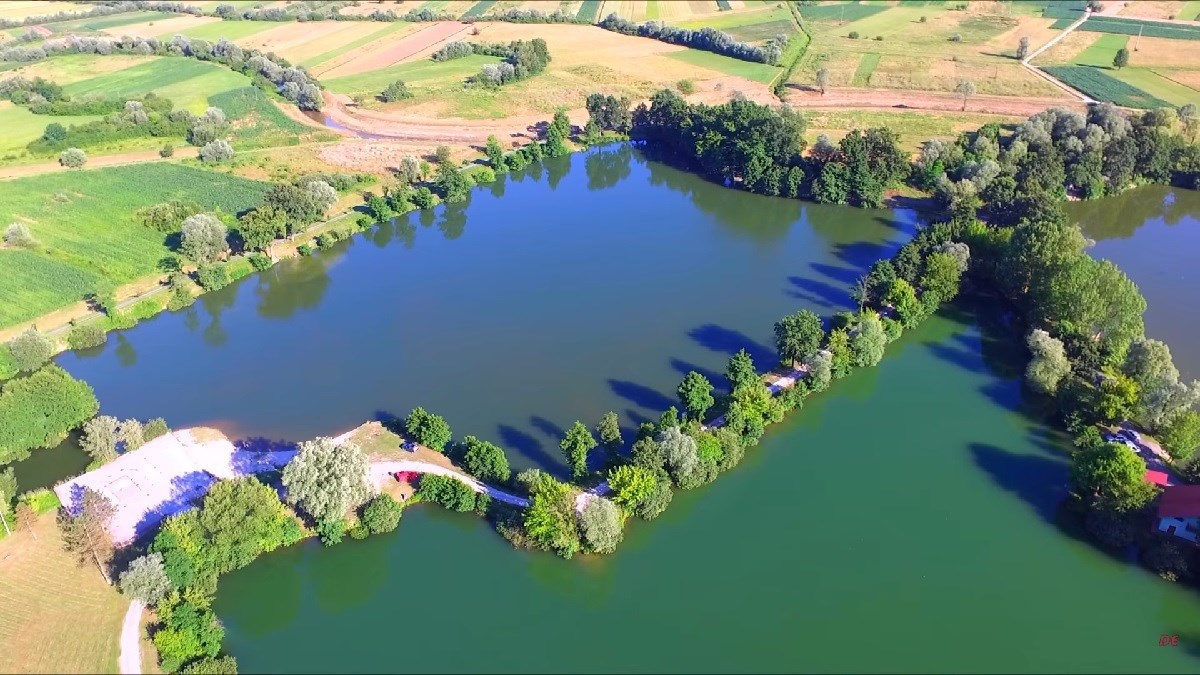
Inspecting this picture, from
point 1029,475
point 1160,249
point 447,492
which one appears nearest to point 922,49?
point 1160,249

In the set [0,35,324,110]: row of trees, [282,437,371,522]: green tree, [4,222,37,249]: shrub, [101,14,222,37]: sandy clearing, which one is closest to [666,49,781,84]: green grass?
[0,35,324,110]: row of trees

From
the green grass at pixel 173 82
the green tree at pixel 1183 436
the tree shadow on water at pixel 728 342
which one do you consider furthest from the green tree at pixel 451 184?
the green tree at pixel 1183 436

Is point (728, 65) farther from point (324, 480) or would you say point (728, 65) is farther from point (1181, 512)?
point (324, 480)

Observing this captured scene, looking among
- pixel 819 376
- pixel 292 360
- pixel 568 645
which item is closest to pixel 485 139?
pixel 292 360

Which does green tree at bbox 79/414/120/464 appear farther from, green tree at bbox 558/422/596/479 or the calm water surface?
the calm water surface

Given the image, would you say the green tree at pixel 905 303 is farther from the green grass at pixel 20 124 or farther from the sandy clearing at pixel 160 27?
the sandy clearing at pixel 160 27

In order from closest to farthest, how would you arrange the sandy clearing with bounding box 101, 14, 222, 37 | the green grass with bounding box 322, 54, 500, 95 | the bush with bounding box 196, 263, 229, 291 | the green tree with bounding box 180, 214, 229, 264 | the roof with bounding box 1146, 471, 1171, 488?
the roof with bounding box 1146, 471, 1171, 488
the bush with bounding box 196, 263, 229, 291
the green tree with bounding box 180, 214, 229, 264
the green grass with bounding box 322, 54, 500, 95
the sandy clearing with bounding box 101, 14, 222, 37
